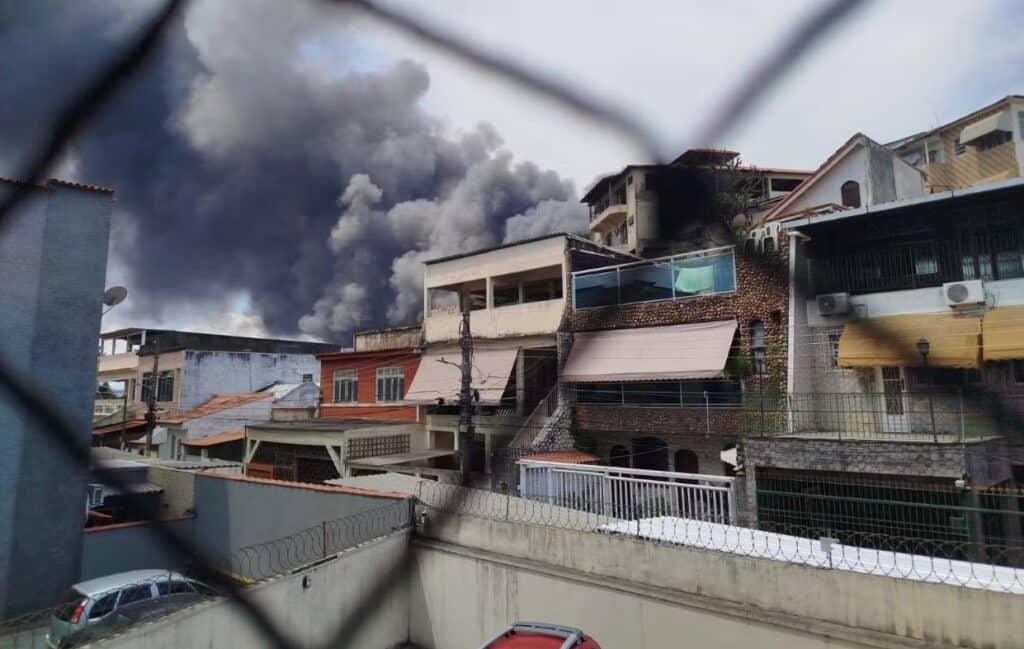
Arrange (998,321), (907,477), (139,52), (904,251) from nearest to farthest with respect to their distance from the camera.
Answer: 1. (139,52)
2. (904,251)
3. (998,321)
4. (907,477)

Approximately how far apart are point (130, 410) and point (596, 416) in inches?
497

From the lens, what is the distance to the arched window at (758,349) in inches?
249

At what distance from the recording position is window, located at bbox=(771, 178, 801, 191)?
614mm

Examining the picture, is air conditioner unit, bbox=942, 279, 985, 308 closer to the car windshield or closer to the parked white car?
the parked white car

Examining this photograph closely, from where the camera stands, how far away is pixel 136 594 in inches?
173

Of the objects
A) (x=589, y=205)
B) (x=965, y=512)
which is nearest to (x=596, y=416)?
(x=965, y=512)

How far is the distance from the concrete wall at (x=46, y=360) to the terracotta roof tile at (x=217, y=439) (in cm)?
781

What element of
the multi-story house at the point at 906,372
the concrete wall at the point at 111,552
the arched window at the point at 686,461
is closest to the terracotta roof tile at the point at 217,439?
the concrete wall at the point at 111,552

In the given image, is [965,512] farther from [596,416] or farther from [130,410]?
[130,410]

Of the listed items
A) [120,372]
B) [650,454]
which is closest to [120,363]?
[120,372]

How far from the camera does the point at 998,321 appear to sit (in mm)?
2189

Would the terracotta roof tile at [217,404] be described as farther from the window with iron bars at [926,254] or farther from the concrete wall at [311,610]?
the window with iron bars at [926,254]

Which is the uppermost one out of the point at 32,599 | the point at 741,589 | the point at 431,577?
the point at 741,589

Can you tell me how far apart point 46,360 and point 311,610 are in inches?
64.0
